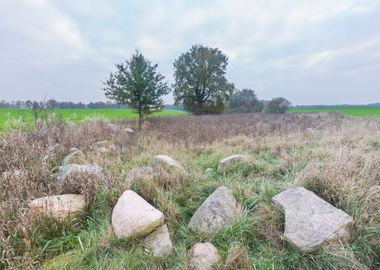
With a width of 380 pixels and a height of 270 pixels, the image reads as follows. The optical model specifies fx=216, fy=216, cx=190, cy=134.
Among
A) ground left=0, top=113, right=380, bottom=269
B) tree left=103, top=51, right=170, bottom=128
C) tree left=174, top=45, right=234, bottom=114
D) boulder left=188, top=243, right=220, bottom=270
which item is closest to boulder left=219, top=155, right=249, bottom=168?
ground left=0, top=113, right=380, bottom=269

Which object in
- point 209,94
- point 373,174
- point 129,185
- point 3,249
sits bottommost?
point 3,249

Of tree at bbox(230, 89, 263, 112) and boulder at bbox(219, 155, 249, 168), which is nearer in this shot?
boulder at bbox(219, 155, 249, 168)

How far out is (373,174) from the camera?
2.71m

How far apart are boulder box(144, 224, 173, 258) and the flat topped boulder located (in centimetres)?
113

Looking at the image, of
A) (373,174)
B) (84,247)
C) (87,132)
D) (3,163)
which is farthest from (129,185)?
(87,132)

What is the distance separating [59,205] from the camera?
7.93ft

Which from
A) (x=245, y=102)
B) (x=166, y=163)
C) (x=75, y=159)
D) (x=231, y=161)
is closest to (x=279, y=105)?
(x=245, y=102)

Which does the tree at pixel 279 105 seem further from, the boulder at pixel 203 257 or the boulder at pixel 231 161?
the boulder at pixel 203 257

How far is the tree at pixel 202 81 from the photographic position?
28.3 meters

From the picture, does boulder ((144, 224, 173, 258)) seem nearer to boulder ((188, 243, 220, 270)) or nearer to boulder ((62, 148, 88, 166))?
boulder ((188, 243, 220, 270))

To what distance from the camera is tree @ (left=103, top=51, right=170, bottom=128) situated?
430 inches

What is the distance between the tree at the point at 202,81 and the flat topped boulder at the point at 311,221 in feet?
88.0

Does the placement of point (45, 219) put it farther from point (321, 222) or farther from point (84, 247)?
point (321, 222)

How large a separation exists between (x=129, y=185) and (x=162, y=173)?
19.5 inches
